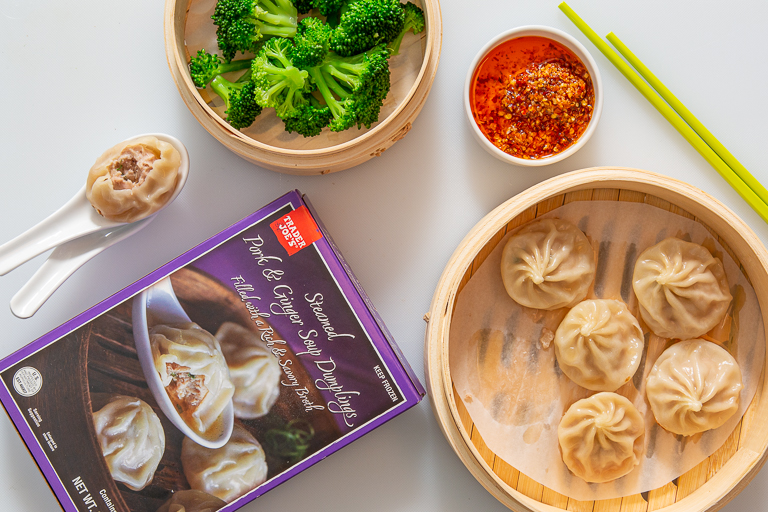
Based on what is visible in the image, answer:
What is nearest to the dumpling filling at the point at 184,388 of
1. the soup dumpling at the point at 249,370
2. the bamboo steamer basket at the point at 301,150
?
the soup dumpling at the point at 249,370

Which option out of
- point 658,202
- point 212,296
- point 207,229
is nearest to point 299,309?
point 212,296

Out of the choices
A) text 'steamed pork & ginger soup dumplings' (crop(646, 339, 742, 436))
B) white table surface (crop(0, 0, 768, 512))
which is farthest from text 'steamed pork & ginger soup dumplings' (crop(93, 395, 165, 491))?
text 'steamed pork & ginger soup dumplings' (crop(646, 339, 742, 436))

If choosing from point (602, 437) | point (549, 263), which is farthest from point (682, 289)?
point (602, 437)

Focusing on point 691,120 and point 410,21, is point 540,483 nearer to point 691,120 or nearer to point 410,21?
point 691,120

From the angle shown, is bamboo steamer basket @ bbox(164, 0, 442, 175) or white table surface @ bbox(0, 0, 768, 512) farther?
white table surface @ bbox(0, 0, 768, 512)

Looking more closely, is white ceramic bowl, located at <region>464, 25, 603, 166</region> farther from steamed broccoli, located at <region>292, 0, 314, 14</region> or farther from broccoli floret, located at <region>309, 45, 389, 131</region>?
steamed broccoli, located at <region>292, 0, 314, 14</region>

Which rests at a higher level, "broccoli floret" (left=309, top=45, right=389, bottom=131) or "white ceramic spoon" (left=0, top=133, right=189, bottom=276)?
"white ceramic spoon" (left=0, top=133, right=189, bottom=276)

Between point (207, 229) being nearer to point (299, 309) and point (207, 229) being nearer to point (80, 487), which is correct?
point (299, 309)
